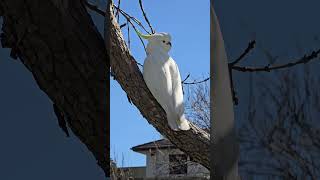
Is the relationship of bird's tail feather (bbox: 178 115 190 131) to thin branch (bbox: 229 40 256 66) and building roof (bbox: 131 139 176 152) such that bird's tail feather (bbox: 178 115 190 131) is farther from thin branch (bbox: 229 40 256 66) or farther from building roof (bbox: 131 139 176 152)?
thin branch (bbox: 229 40 256 66)

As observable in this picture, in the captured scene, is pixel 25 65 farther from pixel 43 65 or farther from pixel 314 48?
pixel 314 48

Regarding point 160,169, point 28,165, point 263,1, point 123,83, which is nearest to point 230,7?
point 263,1

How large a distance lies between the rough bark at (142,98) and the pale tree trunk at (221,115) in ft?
0.26

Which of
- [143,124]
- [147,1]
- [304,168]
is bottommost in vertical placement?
[304,168]

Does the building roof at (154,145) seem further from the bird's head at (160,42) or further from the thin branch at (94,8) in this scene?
the thin branch at (94,8)

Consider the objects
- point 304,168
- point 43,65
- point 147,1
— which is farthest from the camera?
point 147,1

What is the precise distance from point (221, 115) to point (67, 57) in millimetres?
526

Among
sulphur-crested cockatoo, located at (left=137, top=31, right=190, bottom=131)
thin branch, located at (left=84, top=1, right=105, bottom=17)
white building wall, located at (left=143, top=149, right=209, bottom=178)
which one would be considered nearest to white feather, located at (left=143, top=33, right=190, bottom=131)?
sulphur-crested cockatoo, located at (left=137, top=31, right=190, bottom=131)

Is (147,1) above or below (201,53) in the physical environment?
above

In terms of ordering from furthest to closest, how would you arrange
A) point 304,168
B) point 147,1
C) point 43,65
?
point 147,1 < point 43,65 < point 304,168

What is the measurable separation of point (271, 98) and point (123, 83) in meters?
0.50

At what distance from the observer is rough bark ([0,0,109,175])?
2.09 metres

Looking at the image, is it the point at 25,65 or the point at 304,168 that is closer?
the point at 304,168

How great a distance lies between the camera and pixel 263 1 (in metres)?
2.05
